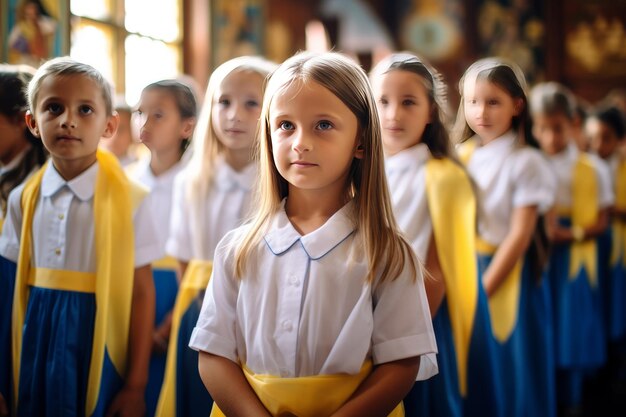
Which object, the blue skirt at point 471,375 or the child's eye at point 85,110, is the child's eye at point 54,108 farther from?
Result: the blue skirt at point 471,375

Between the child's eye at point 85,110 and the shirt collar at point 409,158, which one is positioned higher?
the child's eye at point 85,110

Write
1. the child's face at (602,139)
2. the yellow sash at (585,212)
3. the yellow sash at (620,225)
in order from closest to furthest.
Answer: the yellow sash at (585,212) < the yellow sash at (620,225) < the child's face at (602,139)

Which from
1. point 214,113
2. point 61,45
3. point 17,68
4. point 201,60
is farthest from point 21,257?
point 201,60

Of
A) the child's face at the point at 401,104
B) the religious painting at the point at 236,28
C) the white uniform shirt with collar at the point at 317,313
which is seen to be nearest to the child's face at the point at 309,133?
the white uniform shirt with collar at the point at 317,313

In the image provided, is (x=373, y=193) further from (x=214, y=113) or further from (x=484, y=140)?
(x=214, y=113)

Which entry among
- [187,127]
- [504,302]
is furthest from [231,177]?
[504,302]

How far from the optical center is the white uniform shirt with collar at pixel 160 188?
2.07 m

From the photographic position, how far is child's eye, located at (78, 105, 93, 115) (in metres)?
1.49

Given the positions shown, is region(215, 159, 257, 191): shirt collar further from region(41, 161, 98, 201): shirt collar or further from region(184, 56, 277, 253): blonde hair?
region(41, 161, 98, 201): shirt collar

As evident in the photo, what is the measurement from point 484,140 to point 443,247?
337 mm

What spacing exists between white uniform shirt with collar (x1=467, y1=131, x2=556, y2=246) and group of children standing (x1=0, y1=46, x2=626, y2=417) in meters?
0.03

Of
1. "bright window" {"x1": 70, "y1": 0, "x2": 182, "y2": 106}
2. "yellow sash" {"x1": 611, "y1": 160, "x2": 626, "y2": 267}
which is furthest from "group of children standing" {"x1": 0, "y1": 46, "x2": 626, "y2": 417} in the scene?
"yellow sash" {"x1": 611, "y1": 160, "x2": 626, "y2": 267}

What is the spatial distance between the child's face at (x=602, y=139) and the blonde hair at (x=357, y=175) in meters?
4.43

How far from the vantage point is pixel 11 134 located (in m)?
1.68
